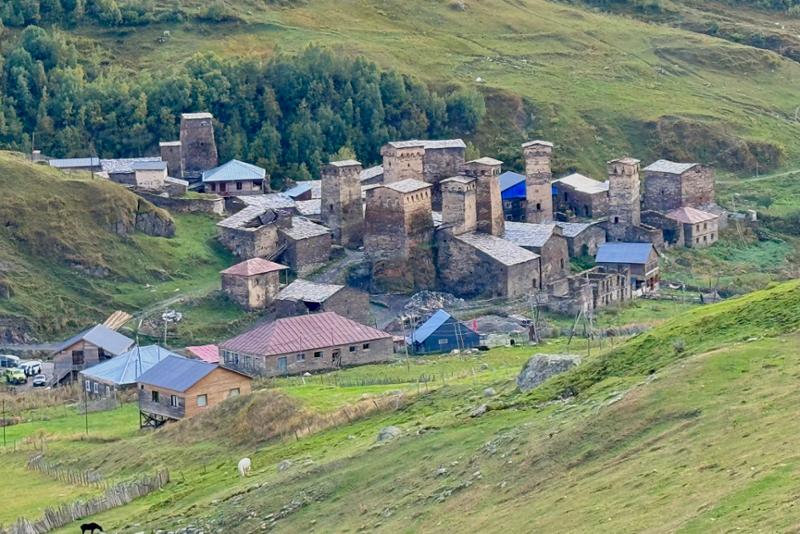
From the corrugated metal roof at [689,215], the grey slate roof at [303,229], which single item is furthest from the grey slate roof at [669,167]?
the grey slate roof at [303,229]

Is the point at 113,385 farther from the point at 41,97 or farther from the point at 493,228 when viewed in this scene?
the point at 41,97

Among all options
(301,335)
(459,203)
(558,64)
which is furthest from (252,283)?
(558,64)

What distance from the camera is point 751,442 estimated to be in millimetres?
38031

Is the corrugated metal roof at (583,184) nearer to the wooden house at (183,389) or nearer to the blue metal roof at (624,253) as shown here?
the blue metal roof at (624,253)

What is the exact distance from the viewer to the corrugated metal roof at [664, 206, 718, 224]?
96.5 meters

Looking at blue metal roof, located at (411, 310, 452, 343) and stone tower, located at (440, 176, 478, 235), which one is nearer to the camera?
blue metal roof, located at (411, 310, 452, 343)

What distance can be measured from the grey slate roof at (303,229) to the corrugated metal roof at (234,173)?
326 inches

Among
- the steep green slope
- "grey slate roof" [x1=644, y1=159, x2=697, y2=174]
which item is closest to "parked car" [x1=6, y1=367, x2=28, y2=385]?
the steep green slope

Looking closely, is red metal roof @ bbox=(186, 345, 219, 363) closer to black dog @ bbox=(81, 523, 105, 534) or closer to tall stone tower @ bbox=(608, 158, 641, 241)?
tall stone tower @ bbox=(608, 158, 641, 241)

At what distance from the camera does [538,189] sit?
96.1 metres

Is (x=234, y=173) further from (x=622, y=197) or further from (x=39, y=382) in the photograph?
(x=39, y=382)

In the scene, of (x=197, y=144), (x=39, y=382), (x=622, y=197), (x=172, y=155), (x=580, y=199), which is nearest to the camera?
(x=39, y=382)

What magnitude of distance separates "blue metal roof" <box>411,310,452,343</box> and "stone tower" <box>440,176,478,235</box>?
8225 mm

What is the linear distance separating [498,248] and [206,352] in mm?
16868
